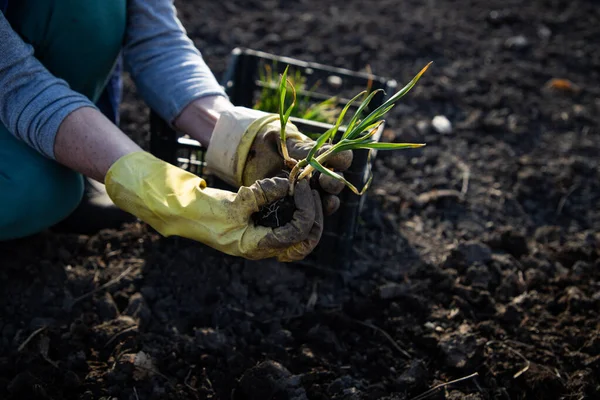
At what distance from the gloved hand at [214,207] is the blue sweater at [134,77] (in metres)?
0.21

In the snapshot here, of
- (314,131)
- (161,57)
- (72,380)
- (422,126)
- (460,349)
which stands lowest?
(72,380)

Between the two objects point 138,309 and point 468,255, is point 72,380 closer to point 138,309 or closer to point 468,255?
point 138,309

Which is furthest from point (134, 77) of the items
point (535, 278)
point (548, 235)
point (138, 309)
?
point (548, 235)

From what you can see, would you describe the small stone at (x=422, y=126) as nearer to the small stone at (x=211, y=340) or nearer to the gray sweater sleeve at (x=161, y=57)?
the gray sweater sleeve at (x=161, y=57)

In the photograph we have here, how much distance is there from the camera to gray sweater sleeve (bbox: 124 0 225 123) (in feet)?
4.85

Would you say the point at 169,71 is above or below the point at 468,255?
above

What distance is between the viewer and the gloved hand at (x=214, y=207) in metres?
1.15

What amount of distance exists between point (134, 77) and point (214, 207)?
607 millimetres

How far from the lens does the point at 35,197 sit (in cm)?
145

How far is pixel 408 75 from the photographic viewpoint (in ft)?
8.95

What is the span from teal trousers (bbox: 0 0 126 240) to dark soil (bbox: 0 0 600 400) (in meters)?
0.19

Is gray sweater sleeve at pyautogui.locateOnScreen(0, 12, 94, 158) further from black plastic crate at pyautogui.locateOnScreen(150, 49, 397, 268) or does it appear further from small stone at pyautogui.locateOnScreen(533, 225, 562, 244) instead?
small stone at pyautogui.locateOnScreen(533, 225, 562, 244)

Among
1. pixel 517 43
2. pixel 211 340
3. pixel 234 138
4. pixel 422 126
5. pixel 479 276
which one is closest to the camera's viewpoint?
pixel 234 138

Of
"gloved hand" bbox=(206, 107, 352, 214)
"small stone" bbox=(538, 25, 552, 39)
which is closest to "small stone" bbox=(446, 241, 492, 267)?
"gloved hand" bbox=(206, 107, 352, 214)
